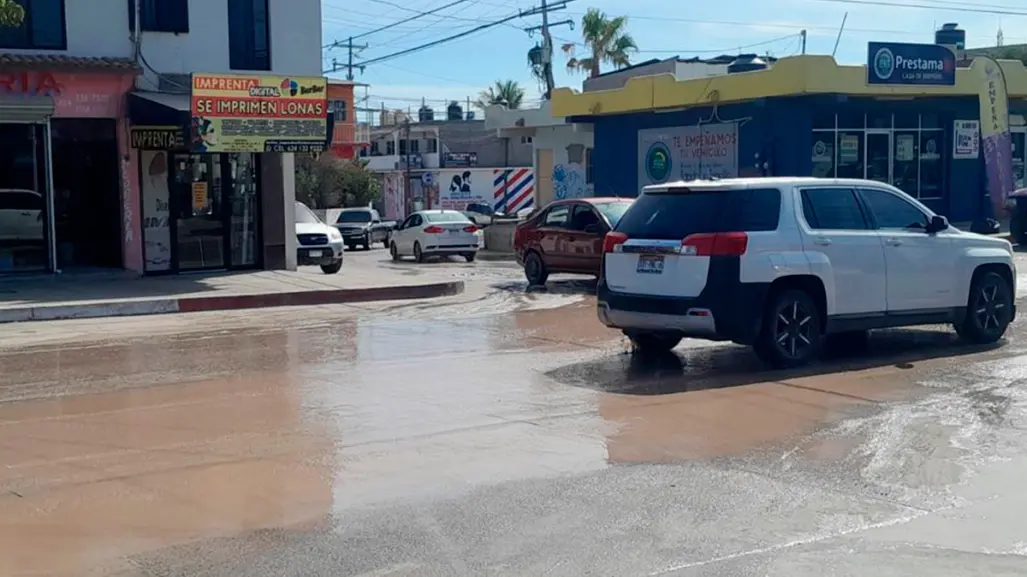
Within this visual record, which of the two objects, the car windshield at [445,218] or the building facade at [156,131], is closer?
the building facade at [156,131]

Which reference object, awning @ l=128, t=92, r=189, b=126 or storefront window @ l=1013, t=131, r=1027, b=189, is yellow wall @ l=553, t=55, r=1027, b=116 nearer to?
storefront window @ l=1013, t=131, r=1027, b=189

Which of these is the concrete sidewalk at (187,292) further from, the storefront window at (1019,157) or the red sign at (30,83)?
the storefront window at (1019,157)

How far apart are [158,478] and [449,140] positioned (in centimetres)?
6765

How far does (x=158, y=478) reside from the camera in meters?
7.46

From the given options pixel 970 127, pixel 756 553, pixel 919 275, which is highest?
pixel 970 127

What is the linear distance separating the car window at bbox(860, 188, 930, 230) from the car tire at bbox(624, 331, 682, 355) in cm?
233

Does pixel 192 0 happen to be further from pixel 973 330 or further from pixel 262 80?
pixel 973 330

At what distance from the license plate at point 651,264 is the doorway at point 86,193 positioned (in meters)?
12.8

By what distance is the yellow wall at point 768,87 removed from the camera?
30.0 metres

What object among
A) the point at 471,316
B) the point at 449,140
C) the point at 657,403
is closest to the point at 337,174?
the point at 449,140

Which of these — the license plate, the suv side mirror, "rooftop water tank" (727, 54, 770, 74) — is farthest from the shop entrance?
"rooftop water tank" (727, 54, 770, 74)

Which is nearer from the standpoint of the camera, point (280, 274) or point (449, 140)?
point (280, 274)

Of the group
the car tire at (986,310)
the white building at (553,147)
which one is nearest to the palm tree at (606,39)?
the white building at (553,147)

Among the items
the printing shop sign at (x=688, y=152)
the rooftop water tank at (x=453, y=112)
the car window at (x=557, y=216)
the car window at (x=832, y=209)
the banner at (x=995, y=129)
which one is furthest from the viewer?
the rooftop water tank at (x=453, y=112)
